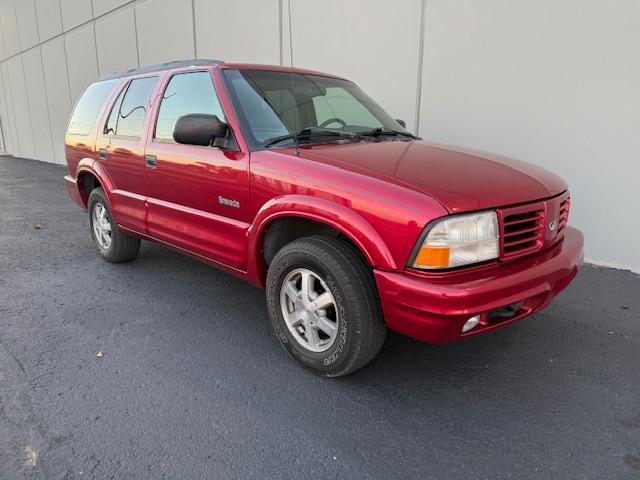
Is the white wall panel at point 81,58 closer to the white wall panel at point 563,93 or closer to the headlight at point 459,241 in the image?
the white wall panel at point 563,93

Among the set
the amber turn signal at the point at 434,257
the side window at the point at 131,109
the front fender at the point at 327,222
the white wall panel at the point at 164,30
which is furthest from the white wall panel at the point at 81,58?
the amber turn signal at the point at 434,257

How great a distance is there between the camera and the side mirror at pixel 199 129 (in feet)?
10.0

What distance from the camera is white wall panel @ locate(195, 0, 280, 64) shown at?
7.84 metres

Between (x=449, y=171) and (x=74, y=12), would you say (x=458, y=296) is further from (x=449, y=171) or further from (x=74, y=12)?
(x=74, y=12)

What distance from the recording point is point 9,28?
20.3 metres

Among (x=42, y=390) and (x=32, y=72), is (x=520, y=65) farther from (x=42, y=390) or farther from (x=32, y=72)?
(x=32, y=72)

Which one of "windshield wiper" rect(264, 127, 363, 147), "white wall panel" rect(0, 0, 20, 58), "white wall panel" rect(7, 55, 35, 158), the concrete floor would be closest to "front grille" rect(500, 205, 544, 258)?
the concrete floor

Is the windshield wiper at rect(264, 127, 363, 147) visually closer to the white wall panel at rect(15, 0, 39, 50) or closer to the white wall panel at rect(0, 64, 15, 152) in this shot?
the white wall panel at rect(15, 0, 39, 50)

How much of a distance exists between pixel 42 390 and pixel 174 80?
2466 mm

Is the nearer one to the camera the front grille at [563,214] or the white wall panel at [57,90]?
the front grille at [563,214]

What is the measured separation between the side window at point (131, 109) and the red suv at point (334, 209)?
0.07ft

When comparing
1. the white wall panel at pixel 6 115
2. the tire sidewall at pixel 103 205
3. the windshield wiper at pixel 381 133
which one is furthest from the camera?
the white wall panel at pixel 6 115

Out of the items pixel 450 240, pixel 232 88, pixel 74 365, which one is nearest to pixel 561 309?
pixel 450 240

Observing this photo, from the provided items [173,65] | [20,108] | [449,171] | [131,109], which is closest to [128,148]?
[131,109]
